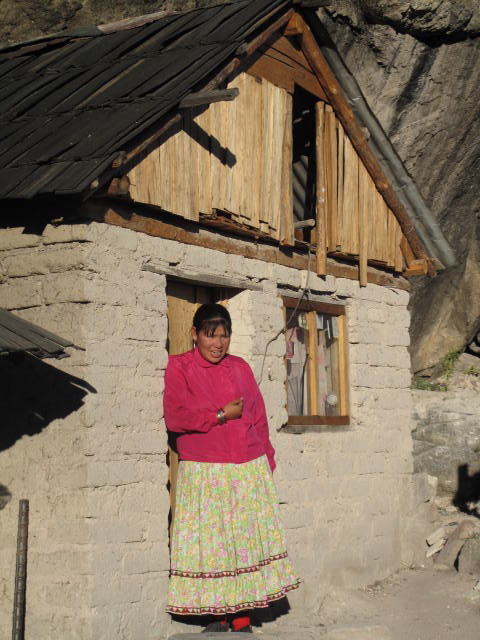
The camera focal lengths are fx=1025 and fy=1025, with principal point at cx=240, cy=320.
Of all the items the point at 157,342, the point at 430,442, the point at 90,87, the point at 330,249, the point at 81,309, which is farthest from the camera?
the point at 430,442

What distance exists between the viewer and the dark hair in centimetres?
666

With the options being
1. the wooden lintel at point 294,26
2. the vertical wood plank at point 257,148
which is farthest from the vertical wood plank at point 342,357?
the wooden lintel at point 294,26

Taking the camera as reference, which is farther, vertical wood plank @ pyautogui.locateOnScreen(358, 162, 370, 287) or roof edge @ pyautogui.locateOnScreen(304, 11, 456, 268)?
vertical wood plank @ pyautogui.locateOnScreen(358, 162, 370, 287)

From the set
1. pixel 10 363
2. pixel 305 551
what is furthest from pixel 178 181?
pixel 305 551

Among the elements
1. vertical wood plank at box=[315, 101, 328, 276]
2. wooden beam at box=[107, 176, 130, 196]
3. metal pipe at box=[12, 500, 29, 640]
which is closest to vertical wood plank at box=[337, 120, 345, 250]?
vertical wood plank at box=[315, 101, 328, 276]

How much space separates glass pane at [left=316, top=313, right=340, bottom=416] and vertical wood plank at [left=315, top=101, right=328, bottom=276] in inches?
21.2

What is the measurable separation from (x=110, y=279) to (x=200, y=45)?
2.07 metres

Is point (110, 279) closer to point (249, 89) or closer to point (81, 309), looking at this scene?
point (81, 309)

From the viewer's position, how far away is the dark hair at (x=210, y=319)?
6656mm

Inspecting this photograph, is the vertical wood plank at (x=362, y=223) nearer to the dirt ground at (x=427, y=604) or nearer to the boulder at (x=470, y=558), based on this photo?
the boulder at (x=470, y=558)

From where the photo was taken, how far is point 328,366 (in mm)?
8961

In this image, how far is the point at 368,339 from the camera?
927 cm

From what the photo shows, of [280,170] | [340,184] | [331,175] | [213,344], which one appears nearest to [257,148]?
[280,170]

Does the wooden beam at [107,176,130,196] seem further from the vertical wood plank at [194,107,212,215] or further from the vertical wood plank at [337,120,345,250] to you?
the vertical wood plank at [337,120,345,250]
